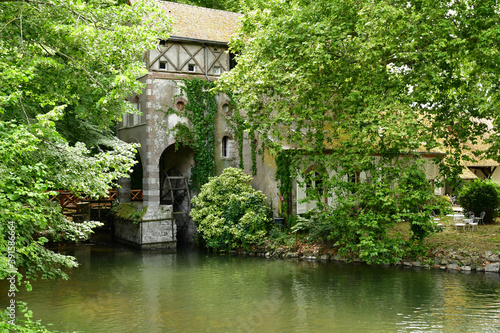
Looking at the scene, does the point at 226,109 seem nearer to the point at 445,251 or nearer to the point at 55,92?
the point at 445,251

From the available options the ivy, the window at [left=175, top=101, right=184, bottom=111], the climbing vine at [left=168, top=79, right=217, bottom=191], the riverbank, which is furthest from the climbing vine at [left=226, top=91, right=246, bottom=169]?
the riverbank

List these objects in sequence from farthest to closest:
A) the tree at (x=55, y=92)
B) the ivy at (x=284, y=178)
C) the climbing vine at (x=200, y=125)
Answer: the climbing vine at (x=200, y=125)
the ivy at (x=284, y=178)
the tree at (x=55, y=92)

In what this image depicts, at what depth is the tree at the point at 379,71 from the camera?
1307 cm

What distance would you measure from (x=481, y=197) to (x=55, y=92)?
1694 centimetres

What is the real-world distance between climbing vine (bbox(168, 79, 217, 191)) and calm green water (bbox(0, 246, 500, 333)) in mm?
6382

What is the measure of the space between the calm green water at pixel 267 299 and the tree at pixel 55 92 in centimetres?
329

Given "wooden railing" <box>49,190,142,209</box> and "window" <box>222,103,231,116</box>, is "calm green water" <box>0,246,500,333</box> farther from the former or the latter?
"window" <box>222,103,231,116</box>

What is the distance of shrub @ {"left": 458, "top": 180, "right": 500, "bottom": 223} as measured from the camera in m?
19.3

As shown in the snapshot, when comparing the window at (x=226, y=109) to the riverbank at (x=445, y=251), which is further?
the window at (x=226, y=109)

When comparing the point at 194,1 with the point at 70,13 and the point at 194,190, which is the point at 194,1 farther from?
the point at 70,13

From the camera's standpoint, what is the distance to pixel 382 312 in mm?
10484

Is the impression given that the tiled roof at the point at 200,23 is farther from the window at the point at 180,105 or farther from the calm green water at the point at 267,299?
the calm green water at the point at 267,299

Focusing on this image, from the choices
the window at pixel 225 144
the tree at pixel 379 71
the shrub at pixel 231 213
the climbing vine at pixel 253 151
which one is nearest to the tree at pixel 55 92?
the tree at pixel 379 71

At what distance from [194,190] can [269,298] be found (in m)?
11.5
